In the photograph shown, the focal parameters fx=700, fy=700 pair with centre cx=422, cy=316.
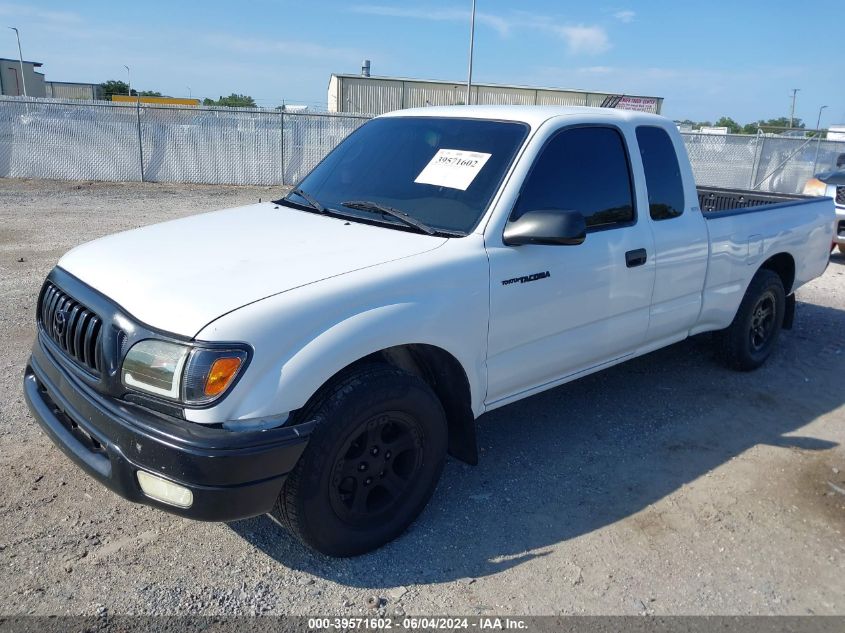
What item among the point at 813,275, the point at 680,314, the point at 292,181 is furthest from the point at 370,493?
the point at 292,181

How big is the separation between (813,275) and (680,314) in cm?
217

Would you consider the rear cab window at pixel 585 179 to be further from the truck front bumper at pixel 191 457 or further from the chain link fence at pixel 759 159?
the chain link fence at pixel 759 159

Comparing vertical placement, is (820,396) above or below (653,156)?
below

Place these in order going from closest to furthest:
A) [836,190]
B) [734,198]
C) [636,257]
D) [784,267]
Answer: [636,257]
[784,267]
[734,198]
[836,190]

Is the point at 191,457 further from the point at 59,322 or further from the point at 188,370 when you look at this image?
the point at 59,322

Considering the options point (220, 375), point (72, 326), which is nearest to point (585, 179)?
point (220, 375)

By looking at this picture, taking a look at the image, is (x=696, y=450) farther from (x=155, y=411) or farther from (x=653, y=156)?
(x=155, y=411)

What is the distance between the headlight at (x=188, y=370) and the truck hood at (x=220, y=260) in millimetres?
84

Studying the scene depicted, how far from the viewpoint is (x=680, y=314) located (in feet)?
15.2

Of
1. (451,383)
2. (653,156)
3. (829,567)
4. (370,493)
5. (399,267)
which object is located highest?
(653,156)

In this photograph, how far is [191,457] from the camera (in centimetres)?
250

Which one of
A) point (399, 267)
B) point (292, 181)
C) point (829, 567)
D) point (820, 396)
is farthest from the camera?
point (292, 181)

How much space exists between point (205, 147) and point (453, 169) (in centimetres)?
1588

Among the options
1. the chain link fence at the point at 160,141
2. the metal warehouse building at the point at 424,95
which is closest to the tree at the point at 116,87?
the metal warehouse building at the point at 424,95
